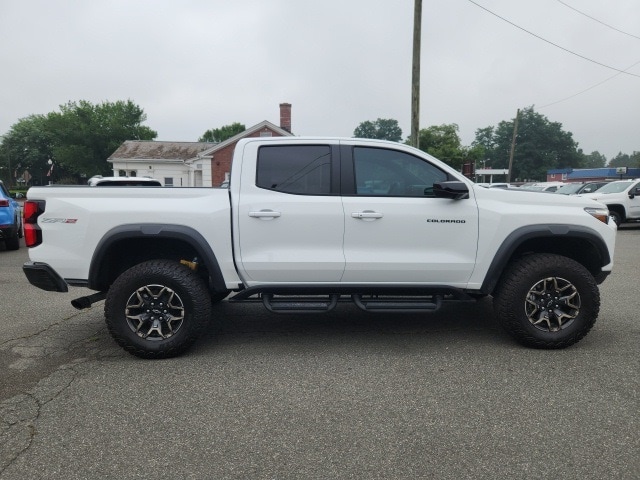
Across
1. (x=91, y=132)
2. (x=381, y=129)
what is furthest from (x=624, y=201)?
(x=381, y=129)

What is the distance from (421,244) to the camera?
169 inches

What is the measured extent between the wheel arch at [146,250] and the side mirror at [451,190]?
199 cm

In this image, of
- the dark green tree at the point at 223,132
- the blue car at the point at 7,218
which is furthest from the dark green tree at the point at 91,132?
the blue car at the point at 7,218

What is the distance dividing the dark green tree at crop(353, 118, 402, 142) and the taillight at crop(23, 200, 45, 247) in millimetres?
130475

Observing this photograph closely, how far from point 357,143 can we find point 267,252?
50.4 inches

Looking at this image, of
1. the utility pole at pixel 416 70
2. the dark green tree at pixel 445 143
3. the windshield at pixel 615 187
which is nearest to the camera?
the utility pole at pixel 416 70

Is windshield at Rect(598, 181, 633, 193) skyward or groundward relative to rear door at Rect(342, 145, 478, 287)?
skyward

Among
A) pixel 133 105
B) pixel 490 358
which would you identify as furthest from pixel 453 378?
pixel 133 105

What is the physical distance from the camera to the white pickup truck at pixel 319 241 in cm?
413

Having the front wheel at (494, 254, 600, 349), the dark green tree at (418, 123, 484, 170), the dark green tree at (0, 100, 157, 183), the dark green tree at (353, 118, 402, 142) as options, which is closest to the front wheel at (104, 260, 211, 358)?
the front wheel at (494, 254, 600, 349)

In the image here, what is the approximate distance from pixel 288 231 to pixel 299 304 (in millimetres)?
648

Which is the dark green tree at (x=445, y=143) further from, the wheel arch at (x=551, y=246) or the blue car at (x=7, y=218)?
the wheel arch at (x=551, y=246)

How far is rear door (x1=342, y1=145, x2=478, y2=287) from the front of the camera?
425cm

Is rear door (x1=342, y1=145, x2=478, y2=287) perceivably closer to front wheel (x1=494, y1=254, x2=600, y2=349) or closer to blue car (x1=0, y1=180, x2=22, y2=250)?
front wheel (x1=494, y1=254, x2=600, y2=349)
